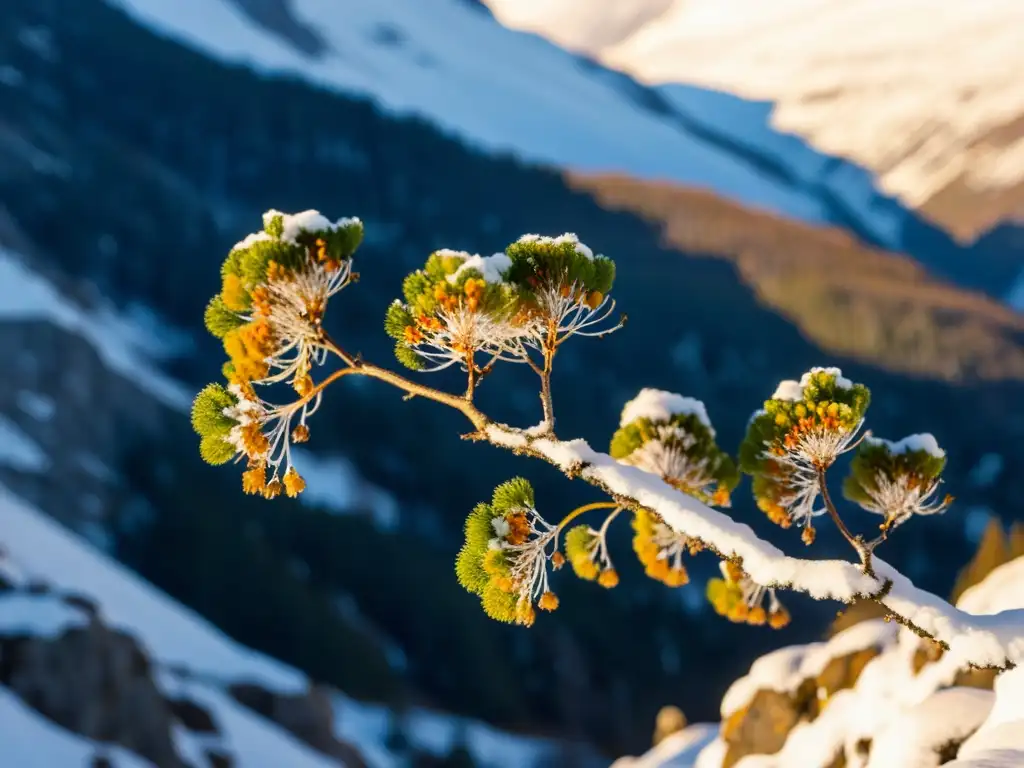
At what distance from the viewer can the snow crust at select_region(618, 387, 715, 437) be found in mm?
11484

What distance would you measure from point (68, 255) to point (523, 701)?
233ft

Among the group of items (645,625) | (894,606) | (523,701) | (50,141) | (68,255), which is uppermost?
(50,141)

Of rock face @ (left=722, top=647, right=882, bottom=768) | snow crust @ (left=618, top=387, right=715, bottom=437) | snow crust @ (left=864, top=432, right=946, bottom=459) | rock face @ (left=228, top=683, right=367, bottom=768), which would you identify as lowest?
snow crust @ (left=864, top=432, right=946, bottom=459)

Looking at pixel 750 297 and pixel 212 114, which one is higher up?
pixel 212 114

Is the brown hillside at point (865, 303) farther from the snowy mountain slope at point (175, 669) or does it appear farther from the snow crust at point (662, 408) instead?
the snow crust at point (662, 408)

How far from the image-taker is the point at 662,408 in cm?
1154

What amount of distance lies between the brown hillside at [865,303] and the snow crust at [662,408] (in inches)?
5945

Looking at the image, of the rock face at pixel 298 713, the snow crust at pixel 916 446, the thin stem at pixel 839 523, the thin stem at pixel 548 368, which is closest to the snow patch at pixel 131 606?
the rock face at pixel 298 713

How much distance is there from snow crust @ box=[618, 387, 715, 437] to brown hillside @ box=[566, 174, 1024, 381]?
15101 cm

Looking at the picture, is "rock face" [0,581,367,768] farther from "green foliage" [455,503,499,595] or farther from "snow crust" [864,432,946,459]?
"snow crust" [864,432,946,459]

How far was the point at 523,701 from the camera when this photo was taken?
77750 mm

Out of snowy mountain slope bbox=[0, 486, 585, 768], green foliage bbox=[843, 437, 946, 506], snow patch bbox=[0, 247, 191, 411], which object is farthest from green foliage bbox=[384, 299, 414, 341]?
snow patch bbox=[0, 247, 191, 411]

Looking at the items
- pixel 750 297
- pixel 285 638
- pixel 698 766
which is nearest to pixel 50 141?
pixel 285 638

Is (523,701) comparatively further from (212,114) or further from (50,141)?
(212,114)
